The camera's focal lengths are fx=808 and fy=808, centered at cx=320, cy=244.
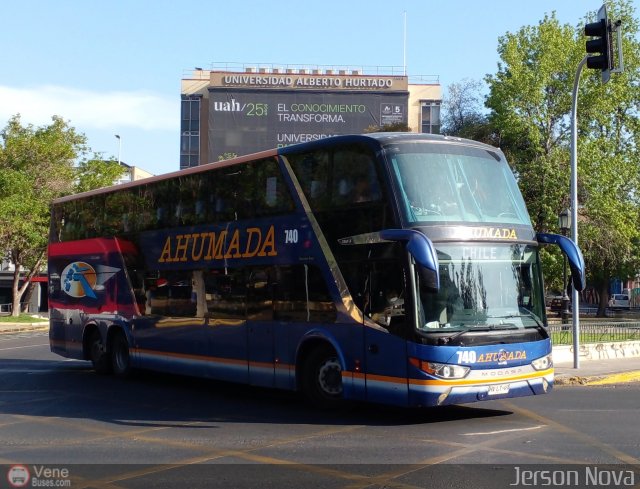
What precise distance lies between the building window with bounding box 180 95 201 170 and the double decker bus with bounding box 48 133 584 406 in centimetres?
8270

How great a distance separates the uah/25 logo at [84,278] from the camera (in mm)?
18094

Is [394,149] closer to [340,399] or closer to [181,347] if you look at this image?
[340,399]

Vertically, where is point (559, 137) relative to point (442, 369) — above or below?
above

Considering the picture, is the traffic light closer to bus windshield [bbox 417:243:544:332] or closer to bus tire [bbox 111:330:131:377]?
bus windshield [bbox 417:243:544:332]

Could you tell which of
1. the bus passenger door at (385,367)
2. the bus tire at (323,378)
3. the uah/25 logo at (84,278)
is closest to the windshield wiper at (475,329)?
the bus passenger door at (385,367)

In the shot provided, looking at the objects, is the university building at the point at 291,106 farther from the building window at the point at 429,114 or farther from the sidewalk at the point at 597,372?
the sidewalk at the point at 597,372

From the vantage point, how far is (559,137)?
39.6 m

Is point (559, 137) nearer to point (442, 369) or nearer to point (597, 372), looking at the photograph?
point (597, 372)

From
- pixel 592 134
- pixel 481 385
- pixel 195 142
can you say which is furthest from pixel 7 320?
pixel 195 142

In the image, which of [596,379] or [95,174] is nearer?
[596,379]

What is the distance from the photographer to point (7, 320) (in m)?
45.7

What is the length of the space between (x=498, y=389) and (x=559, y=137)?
30917 millimetres

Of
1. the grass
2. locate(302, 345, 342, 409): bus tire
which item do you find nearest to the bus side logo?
locate(302, 345, 342, 409): bus tire

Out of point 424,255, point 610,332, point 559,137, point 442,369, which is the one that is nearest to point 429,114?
point 559,137
